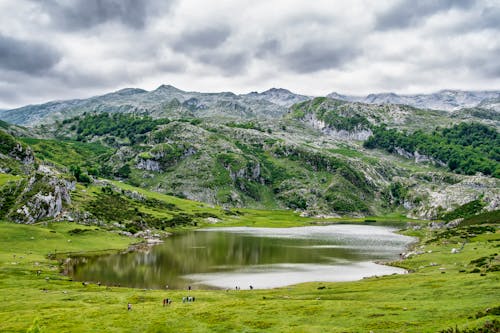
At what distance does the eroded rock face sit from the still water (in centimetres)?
5080

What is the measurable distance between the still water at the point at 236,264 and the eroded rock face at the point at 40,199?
167ft

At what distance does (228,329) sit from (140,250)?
107 meters

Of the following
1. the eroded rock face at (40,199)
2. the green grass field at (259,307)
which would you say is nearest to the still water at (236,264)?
the green grass field at (259,307)

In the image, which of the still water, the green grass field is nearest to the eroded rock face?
the still water

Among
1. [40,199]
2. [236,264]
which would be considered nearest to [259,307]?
[236,264]

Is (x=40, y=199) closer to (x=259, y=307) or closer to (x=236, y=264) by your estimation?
(x=236, y=264)

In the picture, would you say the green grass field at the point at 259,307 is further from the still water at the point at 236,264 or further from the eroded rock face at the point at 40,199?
the eroded rock face at the point at 40,199

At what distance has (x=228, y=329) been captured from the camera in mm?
46781

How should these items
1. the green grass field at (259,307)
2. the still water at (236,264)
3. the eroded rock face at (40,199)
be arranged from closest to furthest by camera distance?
the green grass field at (259,307), the still water at (236,264), the eroded rock face at (40,199)

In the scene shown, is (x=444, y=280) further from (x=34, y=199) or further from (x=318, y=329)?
(x=34, y=199)

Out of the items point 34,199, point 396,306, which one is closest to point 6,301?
point 396,306

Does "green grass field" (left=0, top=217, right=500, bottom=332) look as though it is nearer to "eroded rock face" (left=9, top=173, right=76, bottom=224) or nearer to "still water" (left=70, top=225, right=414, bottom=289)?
"still water" (left=70, top=225, right=414, bottom=289)

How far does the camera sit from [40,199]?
543 feet

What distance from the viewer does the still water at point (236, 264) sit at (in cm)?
9675
